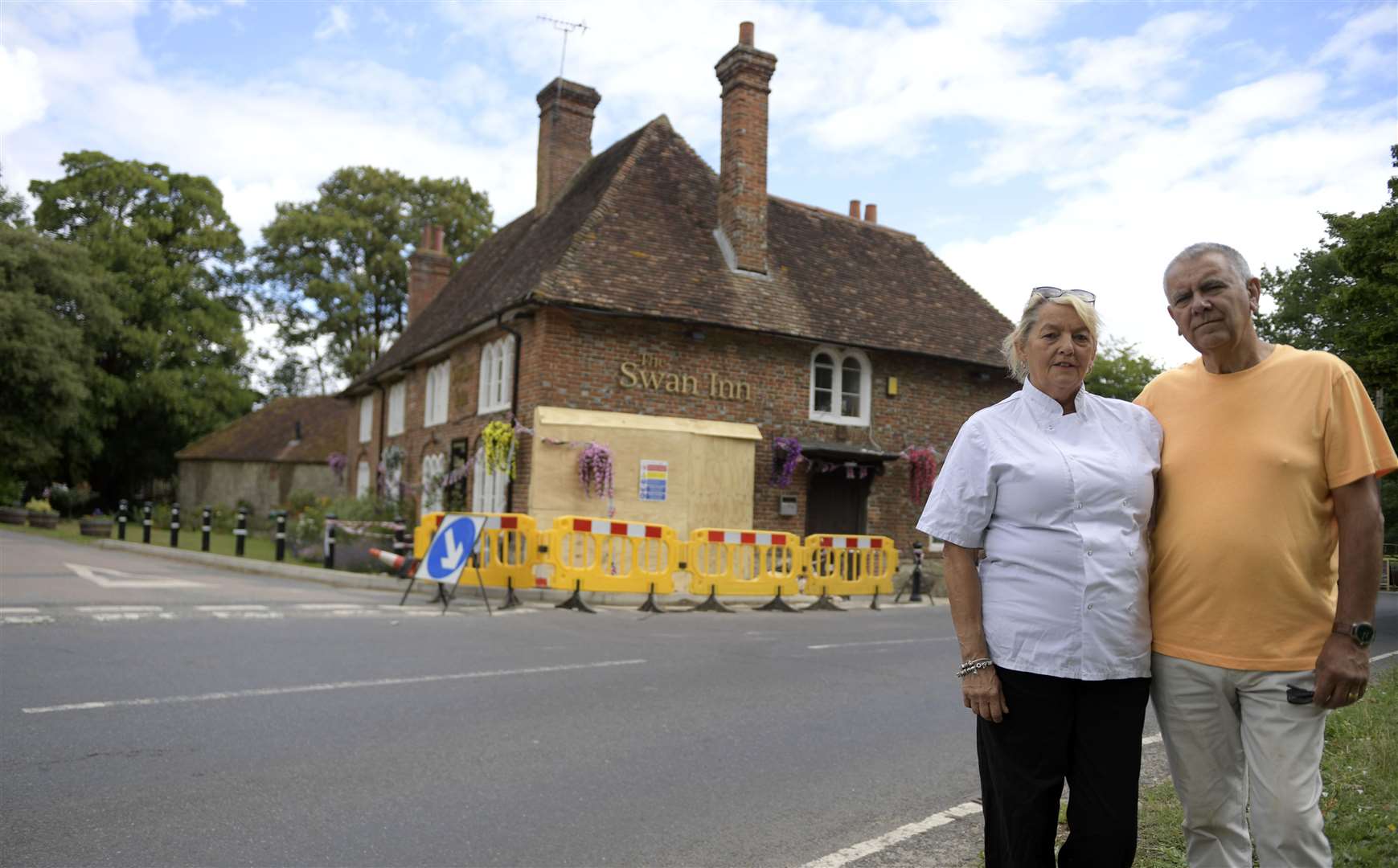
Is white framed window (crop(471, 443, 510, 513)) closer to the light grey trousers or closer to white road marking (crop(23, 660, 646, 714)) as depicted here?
white road marking (crop(23, 660, 646, 714))

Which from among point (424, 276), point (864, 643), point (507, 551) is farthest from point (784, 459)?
point (424, 276)

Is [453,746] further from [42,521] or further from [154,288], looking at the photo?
[154,288]

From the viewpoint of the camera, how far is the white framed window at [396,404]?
27.7m

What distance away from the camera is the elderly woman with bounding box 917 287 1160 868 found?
9.66ft

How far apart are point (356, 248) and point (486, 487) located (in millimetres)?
25757

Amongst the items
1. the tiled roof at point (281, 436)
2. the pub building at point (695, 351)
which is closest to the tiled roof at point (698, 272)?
the pub building at point (695, 351)

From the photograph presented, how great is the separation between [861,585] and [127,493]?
40.2m

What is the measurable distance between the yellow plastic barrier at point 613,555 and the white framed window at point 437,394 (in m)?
9.73

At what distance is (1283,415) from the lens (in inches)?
117

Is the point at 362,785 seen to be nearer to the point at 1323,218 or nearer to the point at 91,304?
the point at 1323,218

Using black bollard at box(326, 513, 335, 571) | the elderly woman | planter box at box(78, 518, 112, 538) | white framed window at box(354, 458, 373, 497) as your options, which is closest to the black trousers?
the elderly woman

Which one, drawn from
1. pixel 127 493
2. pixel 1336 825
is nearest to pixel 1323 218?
pixel 1336 825

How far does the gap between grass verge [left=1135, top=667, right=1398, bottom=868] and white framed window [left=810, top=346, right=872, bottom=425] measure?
15688 millimetres

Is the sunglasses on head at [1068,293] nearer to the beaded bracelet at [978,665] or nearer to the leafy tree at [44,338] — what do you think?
the beaded bracelet at [978,665]
